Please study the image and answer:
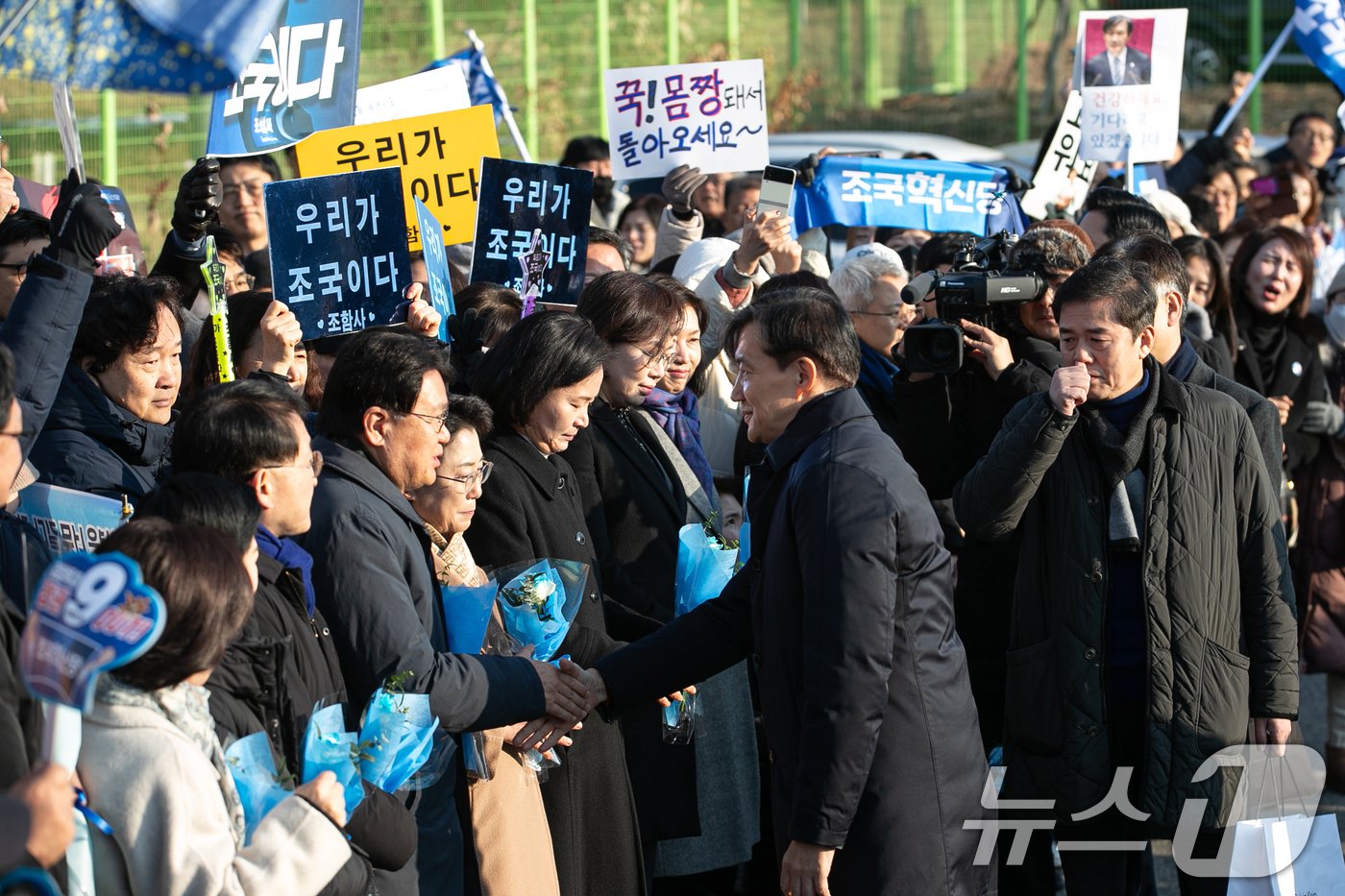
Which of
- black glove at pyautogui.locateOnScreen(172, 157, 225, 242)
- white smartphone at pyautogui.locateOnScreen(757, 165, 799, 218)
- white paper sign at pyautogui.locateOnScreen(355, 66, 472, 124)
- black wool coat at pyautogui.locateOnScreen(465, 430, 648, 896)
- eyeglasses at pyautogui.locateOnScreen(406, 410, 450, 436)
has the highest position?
white paper sign at pyautogui.locateOnScreen(355, 66, 472, 124)

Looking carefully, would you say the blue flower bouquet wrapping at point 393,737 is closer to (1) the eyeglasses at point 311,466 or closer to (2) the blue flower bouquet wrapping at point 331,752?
(2) the blue flower bouquet wrapping at point 331,752

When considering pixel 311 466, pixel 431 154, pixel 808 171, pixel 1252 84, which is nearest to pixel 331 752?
pixel 311 466

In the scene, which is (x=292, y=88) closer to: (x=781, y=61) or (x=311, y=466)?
(x=311, y=466)

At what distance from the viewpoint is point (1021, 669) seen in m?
4.33

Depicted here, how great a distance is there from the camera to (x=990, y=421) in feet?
16.4

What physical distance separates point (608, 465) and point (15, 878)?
2565 mm

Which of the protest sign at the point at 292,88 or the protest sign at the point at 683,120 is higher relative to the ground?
the protest sign at the point at 292,88

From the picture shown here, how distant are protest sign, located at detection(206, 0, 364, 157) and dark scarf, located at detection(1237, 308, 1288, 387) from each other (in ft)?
13.4

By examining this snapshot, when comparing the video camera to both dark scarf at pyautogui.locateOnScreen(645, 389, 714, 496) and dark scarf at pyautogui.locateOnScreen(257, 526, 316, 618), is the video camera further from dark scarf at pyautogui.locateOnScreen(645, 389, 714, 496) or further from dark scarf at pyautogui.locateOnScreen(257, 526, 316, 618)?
dark scarf at pyautogui.locateOnScreen(257, 526, 316, 618)

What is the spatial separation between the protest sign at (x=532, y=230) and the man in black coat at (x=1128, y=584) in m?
1.69

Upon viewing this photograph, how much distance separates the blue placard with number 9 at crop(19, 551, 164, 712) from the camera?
2.11 meters

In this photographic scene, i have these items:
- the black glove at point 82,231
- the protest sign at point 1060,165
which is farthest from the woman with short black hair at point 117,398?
the protest sign at point 1060,165

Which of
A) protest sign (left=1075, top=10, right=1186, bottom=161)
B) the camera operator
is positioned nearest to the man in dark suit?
protest sign (left=1075, top=10, right=1186, bottom=161)

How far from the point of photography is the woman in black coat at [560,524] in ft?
13.5
